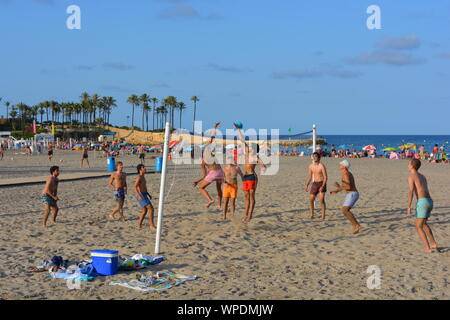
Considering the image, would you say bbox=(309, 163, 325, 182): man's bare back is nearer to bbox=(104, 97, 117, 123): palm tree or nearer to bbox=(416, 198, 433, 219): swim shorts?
bbox=(416, 198, 433, 219): swim shorts

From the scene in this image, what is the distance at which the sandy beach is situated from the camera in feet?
16.6

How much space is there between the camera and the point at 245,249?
701 cm

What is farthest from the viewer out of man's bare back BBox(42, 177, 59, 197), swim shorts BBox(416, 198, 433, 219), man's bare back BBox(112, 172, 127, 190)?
man's bare back BBox(112, 172, 127, 190)

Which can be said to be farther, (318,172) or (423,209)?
(318,172)

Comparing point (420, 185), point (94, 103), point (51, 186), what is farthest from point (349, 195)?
point (94, 103)

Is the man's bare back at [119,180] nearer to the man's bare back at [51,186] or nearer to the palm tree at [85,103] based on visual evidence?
the man's bare back at [51,186]

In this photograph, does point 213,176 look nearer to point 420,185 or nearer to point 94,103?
point 420,185

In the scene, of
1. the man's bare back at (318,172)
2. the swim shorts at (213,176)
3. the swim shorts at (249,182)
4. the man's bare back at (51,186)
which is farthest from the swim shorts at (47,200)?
the man's bare back at (318,172)

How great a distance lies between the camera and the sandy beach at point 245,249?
5047mm

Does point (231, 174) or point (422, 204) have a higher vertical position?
point (231, 174)

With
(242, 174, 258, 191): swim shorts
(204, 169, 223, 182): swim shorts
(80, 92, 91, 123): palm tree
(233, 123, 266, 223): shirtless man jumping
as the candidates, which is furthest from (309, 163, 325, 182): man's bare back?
(80, 92, 91, 123): palm tree

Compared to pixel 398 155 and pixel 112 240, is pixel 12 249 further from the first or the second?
pixel 398 155

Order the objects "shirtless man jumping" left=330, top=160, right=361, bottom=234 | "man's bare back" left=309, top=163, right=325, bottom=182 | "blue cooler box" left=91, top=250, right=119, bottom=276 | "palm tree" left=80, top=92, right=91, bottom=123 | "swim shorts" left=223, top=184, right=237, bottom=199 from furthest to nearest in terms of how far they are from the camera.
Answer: "palm tree" left=80, top=92, right=91, bottom=123 < "man's bare back" left=309, top=163, right=325, bottom=182 < "swim shorts" left=223, top=184, right=237, bottom=199 < "shirtless man jumping" left=330, top=160, right=361, bottom=234 < "blue cooler box" left=91, top=250, right=119, bottom=276

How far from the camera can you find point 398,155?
43.2 m
